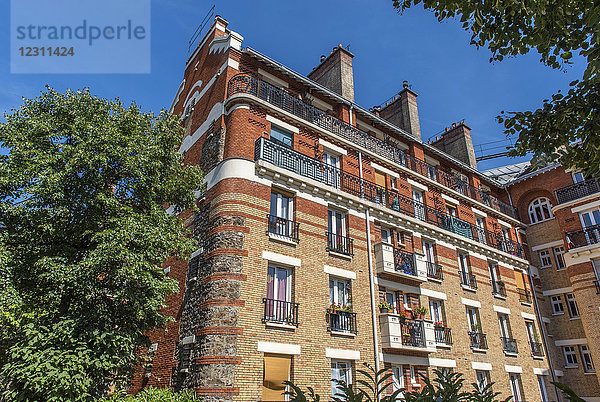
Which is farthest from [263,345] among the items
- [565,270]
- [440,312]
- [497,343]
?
[565,270]

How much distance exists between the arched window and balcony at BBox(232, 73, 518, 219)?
3631 mm

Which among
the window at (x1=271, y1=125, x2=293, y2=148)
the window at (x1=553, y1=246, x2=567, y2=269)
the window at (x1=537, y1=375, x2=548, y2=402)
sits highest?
the window at (x1=271, y1=125, x2=293, y2=148)

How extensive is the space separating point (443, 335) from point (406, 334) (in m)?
2.74

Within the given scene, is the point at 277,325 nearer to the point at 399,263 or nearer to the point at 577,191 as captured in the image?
the point at 399,263

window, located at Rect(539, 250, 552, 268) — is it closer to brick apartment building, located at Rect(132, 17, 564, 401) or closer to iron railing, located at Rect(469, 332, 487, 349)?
brick apartment building, located at Rect(132, 17, 564, 401)

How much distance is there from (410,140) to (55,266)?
57.3 ft

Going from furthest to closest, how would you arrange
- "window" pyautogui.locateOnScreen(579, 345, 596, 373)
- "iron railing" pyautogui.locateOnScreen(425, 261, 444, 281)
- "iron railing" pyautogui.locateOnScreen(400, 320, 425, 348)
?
"window" pyautogui.locateOnScreen(579, 345, 596, 373) → "iron railing" pyautogui.locateOnScreen(425, 261, 444, 281) → "iron railing" pyautogui.locateOnScreen(400, 320, 425, 348)

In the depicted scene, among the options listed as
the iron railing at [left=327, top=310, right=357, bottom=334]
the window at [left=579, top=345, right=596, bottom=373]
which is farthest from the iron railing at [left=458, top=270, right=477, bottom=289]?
the iron railing at [left=327, top=310, right=357, bottom=334]

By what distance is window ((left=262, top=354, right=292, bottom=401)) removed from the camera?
38.5ft

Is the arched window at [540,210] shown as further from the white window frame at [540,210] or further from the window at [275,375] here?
the window at [275,375]

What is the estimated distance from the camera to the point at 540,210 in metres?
26.1

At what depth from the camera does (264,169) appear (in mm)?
14430

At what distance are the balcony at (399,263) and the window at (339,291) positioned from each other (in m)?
1.66

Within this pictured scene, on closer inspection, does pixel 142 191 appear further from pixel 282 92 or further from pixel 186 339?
pixel 282 92
